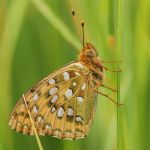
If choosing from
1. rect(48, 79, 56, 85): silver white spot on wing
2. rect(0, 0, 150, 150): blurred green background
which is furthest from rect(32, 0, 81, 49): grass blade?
rect(48, 79, 56, 85): silver white spot on wing

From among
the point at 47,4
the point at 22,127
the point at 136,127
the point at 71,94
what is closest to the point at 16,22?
the point at 47,4

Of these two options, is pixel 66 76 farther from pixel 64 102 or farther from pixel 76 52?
pixel 76 52

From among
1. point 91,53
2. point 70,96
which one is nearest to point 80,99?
point 70,96

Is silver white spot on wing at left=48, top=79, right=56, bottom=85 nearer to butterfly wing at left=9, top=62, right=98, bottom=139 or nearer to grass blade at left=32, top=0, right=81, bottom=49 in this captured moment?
butterfly wing at left=9, top=62, right=98, bottom=139

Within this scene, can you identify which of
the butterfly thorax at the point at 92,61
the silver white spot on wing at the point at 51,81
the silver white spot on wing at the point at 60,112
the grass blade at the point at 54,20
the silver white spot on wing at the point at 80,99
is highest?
the grass blade at the point at 54,20

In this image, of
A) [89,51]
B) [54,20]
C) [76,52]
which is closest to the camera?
[89,51]

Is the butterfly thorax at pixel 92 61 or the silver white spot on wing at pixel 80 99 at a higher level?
the butterfly thorax at pixel 92 61

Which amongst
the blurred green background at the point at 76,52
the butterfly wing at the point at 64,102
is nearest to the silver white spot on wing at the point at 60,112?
the butterfly wing at the point at 64,102

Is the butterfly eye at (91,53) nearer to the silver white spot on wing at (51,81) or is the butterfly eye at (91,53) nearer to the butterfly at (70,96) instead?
the butterfly at (70,96)
